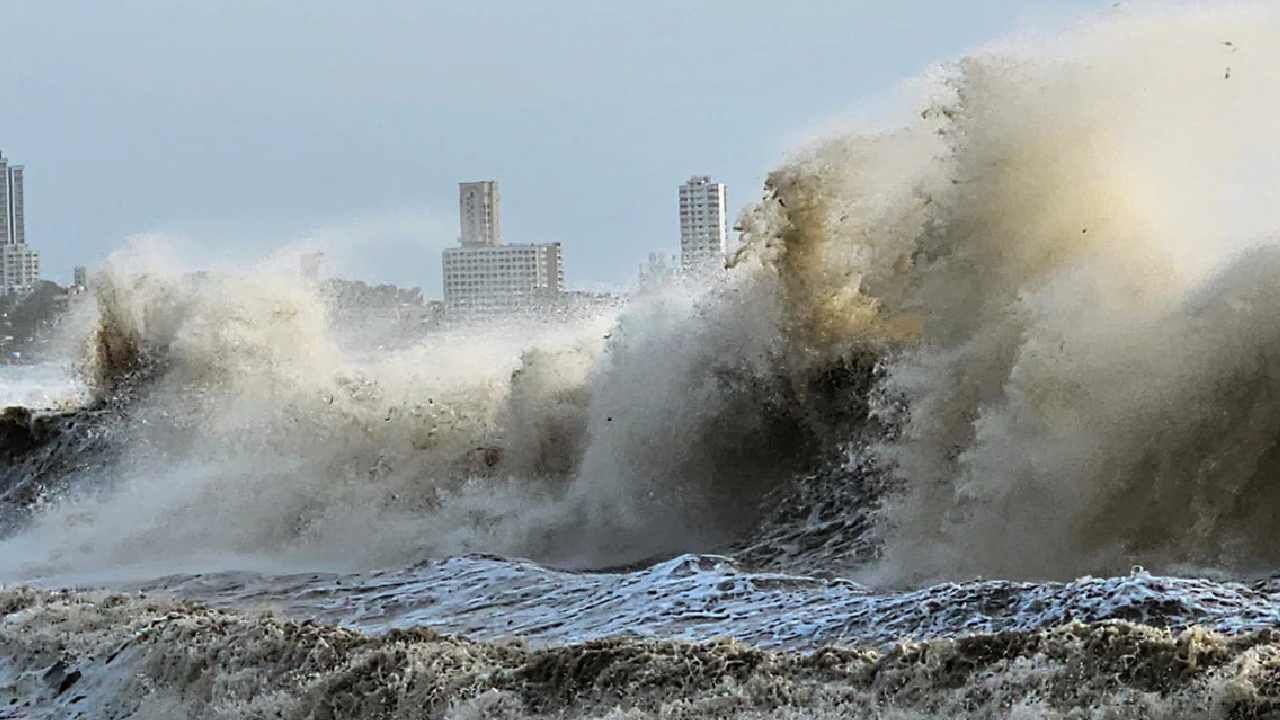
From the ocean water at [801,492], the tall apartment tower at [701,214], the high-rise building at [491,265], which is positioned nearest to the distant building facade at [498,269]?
the high-rise building at [491,265]

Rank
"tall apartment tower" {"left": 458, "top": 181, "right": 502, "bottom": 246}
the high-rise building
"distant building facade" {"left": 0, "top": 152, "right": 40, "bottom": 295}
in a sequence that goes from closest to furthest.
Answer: the high-rise building → "tall apartment tower" {"left": 458, "top": 181, "right": 502, "bottom": 246} → "distant building facade" {"left": 0, "top": 152, "right": 40, "bottom": 295}

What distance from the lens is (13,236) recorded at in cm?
13538

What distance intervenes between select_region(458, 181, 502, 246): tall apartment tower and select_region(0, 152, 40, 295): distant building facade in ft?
154

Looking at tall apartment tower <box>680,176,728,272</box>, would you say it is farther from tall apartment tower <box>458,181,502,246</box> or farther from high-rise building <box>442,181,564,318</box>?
tall apartment tower <box>458,181,502,246</box>

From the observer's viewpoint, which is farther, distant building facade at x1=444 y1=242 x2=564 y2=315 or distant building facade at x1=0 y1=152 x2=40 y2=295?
distant building facade at x1=0 y1=152 x2=40 y2=295

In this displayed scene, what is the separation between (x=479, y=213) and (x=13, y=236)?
7073 cm

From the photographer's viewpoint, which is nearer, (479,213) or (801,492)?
(801,492)

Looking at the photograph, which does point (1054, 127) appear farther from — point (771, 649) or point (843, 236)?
point (771, 649)

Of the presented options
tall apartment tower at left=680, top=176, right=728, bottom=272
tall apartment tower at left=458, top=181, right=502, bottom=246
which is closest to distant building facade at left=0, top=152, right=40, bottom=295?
tall apartment tower at left=458, top=181, right=502, bottom=246

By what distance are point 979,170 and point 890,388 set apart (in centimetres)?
182

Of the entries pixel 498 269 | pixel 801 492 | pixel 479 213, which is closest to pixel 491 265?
pixel 498 269

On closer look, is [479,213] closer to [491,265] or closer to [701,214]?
[491,265]

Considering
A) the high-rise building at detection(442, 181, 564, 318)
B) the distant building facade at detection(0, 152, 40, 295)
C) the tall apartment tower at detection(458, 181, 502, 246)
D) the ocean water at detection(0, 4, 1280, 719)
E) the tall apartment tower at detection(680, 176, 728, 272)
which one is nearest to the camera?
the ocean water at detection(0, 4, 1280, 719)

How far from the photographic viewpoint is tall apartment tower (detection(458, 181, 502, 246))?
221ft
